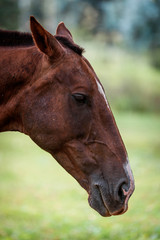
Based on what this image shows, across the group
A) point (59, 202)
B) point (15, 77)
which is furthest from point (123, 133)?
point (15, 77)

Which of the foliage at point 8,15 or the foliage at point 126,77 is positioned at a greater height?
the foliage at point 8,15

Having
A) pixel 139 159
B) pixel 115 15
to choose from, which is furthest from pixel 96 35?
pixel 139 159

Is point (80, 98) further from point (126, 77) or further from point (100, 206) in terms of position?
point (126, 77)

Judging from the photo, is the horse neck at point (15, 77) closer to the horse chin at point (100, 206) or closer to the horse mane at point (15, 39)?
the horse mane at point (15, 39)

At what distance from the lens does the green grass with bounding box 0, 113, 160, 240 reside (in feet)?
17.7

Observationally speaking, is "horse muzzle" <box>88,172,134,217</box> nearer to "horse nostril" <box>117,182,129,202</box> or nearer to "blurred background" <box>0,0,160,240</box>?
"horse nostril" <box>117,182,129,202</box>

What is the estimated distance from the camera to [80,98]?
298 cm

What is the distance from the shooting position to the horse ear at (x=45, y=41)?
9.59 ft

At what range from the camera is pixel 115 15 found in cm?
1241

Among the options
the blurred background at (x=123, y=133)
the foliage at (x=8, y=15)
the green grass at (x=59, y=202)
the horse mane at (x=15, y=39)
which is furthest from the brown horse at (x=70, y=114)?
the foliage at (x=8, y=15)

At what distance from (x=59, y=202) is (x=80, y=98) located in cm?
528

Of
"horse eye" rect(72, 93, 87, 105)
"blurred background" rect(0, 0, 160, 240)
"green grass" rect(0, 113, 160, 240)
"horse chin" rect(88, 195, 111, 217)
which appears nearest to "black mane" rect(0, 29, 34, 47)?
"horse eye" rect(72, 93, 87, 105)

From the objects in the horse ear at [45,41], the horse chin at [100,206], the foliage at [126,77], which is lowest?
the foliage at [126,77]

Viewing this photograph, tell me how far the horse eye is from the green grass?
2.45 m
